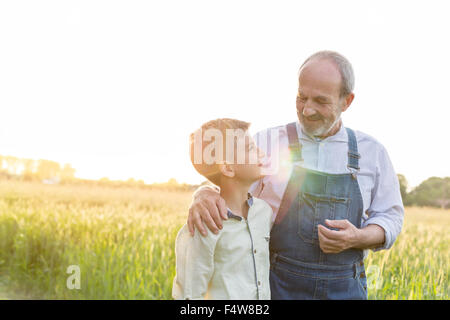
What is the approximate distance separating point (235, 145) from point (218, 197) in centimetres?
27

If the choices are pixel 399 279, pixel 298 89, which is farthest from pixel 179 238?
pixel 399 279

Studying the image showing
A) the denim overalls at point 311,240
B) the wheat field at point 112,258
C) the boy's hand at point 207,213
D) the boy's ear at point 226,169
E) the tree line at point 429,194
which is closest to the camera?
the boy's hand at point 207,213

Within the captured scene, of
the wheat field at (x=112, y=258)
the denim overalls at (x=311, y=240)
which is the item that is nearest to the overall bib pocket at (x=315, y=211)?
the denim overalls at (x=311, y=240)

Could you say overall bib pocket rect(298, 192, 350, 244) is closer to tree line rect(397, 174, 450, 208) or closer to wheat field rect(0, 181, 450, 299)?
wheat field rect(0, 181, 450, 299)

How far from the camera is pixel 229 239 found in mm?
2133

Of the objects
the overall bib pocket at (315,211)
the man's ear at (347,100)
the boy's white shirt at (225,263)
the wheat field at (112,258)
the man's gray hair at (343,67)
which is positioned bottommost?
Result: the wheat field at (112,258)

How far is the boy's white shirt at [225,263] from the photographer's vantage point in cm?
204

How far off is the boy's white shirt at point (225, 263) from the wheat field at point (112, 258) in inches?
94.2

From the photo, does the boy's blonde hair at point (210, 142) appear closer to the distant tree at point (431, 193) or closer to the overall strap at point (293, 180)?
the overall strap at point (293, 180)

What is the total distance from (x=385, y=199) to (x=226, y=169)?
3.20 ft

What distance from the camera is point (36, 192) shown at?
10.2 meters

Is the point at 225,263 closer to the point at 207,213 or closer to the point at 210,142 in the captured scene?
the point at 207,213

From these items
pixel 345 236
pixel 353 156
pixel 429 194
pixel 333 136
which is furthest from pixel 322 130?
pixel 429 194
